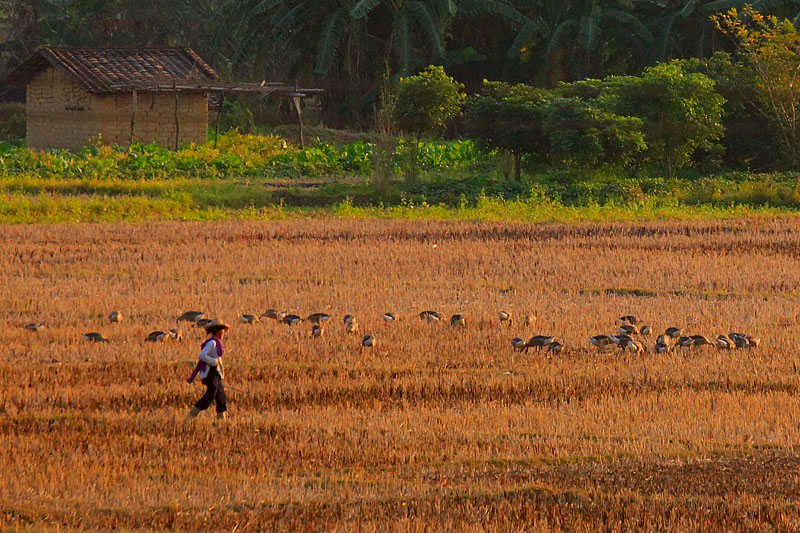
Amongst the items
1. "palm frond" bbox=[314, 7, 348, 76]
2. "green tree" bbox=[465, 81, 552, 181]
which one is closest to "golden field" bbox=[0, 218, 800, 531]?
"green tree" bbox=[465, 81, 552, 181]

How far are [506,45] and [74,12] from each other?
1336cm

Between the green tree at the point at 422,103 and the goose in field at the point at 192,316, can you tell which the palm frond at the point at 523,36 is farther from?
the goose in field at the point at 192,316

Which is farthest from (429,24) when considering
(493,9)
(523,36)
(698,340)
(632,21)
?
(698,340)

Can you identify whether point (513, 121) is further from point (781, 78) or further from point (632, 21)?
point (632, 21)

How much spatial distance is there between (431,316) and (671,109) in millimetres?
14487

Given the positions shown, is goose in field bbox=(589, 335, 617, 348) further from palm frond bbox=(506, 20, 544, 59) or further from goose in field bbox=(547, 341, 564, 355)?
palm frond bbox=(506, 20, 544, 59)

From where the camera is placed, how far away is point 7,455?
6203 millimetres

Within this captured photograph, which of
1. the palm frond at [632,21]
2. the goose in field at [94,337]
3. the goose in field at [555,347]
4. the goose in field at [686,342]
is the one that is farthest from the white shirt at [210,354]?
the palm frond at [632,21]

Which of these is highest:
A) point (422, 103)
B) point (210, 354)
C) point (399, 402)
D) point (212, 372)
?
point (422, 103)

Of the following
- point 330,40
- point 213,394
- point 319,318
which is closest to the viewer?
point 213,394

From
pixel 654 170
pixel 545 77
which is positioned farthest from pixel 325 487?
pixel 545 77

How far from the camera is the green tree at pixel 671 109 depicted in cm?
2348

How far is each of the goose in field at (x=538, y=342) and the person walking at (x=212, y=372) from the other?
9.31 ft

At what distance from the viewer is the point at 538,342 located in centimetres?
912
